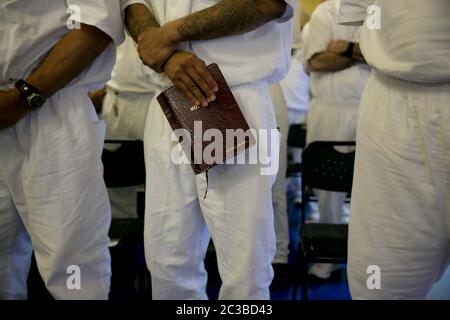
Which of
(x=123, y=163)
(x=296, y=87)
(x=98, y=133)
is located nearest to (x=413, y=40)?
(x=98, y=133)

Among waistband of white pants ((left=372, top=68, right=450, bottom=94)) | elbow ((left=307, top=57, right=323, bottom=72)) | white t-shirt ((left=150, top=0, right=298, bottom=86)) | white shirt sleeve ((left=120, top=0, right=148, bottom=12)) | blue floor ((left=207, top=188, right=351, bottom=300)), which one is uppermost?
white shirt sleeve ((left=120, top=0, right=148, bottom=12))

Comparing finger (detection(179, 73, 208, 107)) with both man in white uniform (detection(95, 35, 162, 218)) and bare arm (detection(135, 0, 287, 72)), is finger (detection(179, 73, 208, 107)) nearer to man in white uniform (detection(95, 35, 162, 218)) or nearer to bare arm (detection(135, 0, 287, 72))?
bare arm (detection(135, 0, 287, 72))

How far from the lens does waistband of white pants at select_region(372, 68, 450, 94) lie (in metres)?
0.96

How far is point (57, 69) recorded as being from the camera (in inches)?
47.9

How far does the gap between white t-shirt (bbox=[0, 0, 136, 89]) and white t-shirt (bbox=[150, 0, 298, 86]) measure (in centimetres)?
18

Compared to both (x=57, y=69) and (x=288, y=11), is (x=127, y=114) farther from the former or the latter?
(x=288, y=11)

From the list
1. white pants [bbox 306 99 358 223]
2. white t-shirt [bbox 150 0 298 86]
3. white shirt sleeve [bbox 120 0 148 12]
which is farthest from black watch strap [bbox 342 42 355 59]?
white shirt sleeve [bbox 120 0 148 12]

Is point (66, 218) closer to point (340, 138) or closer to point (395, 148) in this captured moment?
point (395, 148)

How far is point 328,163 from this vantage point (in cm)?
204

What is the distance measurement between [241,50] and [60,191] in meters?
0.64

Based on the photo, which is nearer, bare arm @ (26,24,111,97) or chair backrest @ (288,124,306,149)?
bare arm @ (26,24,111,97)

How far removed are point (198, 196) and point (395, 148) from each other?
55 cm
